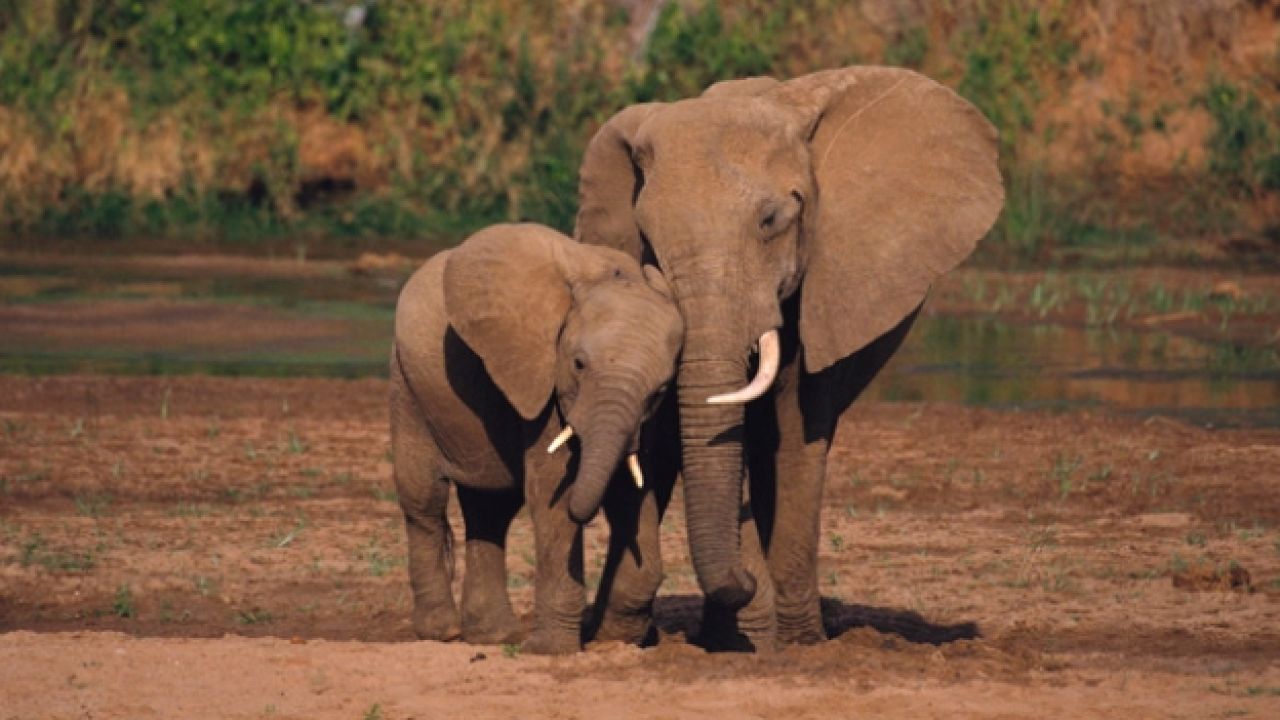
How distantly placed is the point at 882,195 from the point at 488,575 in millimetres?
2103

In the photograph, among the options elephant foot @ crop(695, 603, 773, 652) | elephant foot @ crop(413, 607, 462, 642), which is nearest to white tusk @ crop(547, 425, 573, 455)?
elephant foot @ crop(695, 603, 773, 652)

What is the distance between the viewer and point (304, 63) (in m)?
28.1

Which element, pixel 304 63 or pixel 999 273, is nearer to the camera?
pixel 999 273

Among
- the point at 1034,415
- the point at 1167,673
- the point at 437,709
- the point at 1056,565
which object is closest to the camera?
the point at 437,709

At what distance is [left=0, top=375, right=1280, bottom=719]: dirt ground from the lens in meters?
8.20

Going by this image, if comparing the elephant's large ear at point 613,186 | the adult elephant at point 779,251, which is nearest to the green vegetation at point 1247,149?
the adult elephant at point 779,251

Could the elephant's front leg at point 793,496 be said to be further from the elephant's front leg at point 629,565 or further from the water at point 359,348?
the water at point 359,348

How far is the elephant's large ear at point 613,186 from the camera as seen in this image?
9062mm

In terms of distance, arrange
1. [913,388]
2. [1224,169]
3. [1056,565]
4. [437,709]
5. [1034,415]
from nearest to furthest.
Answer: [437,709], [1056,565], [1034,415], [913,388], [1224,169]

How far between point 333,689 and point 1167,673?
279 cm

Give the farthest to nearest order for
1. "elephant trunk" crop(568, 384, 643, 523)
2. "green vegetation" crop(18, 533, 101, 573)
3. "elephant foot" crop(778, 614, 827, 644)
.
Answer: "green vegetation" crop(18, 533, 101, 573) → "elephant foot" crop(778, 614, 827, 644) → "elephant trunk" crop(568, 384, 643, 523)

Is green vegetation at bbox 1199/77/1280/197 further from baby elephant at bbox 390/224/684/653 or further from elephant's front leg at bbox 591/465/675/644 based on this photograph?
elephant's front leg at bbox 591/465/675/644

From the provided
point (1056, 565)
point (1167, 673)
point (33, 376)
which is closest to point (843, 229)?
point (1167, 673)

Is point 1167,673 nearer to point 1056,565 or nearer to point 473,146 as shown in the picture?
point 1056,565
